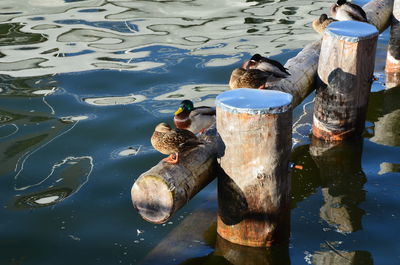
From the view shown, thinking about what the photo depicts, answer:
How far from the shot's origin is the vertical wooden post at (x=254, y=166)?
534cm

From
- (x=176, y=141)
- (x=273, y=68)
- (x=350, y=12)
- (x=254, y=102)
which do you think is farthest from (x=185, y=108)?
(x=350, y=12)

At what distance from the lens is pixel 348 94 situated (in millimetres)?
7492

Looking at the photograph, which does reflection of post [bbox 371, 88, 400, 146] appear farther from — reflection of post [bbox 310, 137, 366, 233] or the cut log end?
the cut log end

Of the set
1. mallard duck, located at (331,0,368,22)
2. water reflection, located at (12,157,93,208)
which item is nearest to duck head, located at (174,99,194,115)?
water reflection, located at (12,157,93,208)

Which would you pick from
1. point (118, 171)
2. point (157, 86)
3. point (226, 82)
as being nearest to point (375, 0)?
point (226, 82)

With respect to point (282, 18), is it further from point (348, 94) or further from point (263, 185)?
point (263, 185)

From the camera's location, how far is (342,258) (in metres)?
5.83

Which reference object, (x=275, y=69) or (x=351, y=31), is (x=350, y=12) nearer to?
(x=351, y=31)

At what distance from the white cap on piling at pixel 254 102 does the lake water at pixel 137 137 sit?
1281 mm

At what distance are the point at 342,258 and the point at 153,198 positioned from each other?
1.69m

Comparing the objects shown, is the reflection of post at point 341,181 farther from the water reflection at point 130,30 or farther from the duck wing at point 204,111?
the water reflection at point 130,30

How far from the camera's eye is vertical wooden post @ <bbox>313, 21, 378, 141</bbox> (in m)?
7.25

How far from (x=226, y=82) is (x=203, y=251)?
4.87 m

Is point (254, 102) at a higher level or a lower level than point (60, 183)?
higher
